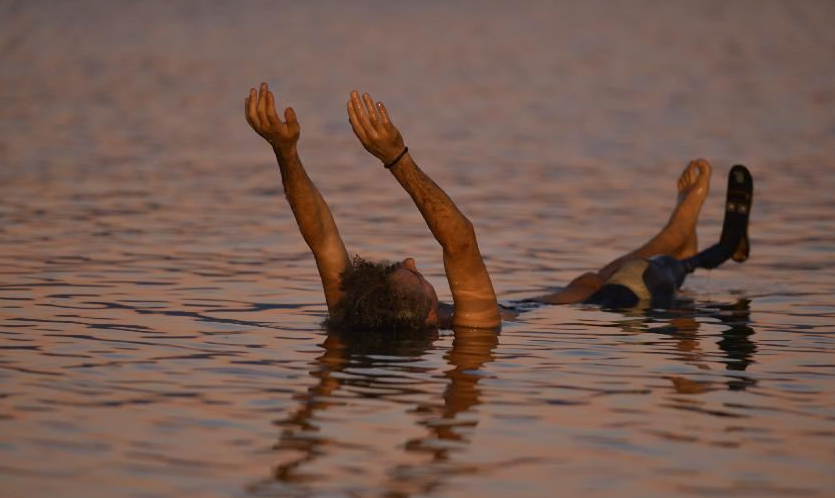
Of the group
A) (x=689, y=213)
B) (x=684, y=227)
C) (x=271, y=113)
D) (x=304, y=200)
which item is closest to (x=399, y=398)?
(x=271, y=113)

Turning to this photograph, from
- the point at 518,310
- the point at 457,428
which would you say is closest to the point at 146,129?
the point at 518,310

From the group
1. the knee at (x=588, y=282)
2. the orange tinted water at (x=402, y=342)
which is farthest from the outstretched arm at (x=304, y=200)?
the knee at (x=588, y=282)

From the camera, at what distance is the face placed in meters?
11.5

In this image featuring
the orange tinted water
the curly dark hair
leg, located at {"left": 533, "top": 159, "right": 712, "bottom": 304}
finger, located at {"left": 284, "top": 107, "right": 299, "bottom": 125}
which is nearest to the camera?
the orange tinted water

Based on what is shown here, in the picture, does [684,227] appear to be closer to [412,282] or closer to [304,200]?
[412,282]

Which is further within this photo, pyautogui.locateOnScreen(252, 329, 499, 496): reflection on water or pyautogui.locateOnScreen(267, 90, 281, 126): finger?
pyautogui.locateOnScreen(267, 90, 281, 126): finger

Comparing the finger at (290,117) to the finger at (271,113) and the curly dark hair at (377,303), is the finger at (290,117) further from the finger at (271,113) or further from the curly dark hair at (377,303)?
the curly dark hair at (377,303)

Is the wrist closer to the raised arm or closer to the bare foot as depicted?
the raised arm

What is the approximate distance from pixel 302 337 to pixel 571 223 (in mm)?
7063

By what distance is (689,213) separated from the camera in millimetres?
14445

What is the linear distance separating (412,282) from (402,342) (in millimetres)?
420

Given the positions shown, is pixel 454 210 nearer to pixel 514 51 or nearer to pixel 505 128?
pixel 505 128

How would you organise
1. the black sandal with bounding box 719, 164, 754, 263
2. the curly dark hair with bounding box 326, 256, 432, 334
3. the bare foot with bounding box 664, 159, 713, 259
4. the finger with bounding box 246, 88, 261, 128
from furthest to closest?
1. the black sandal with bounding box 719, 164, 754, 263
2. the bare foot with bounding box 664, 159, 713, 259
3. the curly dark hair with bounding box 326, 256, 432, 334
4. the finger with bounding box 246, 88, 261, 128

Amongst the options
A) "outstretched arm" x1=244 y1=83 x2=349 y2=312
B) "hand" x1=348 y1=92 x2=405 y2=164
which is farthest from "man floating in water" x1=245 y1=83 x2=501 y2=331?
"hand" x1=348 y1=92 x2=405 y2=164
